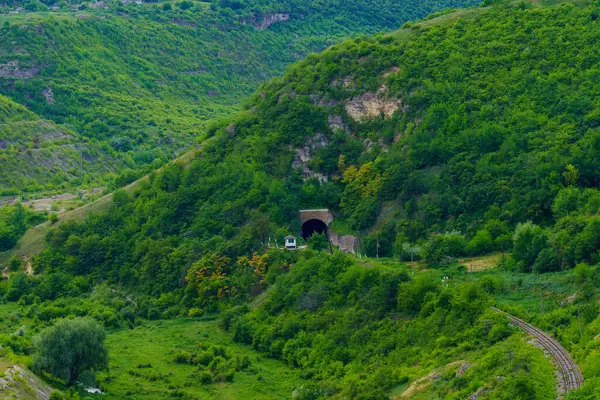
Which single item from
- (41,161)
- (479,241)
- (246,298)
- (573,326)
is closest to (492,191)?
(479,241)

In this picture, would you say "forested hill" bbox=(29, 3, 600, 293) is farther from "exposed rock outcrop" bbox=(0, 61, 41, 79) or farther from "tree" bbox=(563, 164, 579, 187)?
"exposed rock outcrop" bbox=(0, 61, 41, 79)

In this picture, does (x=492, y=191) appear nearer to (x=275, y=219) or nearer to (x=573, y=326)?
(x=275, y=219)

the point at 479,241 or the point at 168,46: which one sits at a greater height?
the point at 168,46

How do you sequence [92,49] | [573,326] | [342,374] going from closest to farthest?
[573,326] → [342,374] → [92,49]

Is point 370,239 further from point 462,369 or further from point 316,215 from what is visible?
point 462,369

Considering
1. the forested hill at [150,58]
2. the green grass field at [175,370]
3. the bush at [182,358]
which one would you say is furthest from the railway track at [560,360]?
the forested hill at [150,58]

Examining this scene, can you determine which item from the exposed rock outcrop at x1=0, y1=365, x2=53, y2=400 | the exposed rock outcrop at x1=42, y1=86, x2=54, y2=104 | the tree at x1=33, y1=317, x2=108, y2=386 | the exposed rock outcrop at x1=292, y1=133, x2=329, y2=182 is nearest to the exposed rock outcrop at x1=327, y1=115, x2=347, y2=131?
the exposed rock outcrop at x1=292, y1=133, x2=329, y2=182

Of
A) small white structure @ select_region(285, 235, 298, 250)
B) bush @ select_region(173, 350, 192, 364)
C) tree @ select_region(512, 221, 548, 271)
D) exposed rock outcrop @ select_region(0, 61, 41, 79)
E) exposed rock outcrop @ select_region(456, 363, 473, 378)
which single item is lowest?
exposed rock outcrop @ select_region(456, 363, 473, 378)
